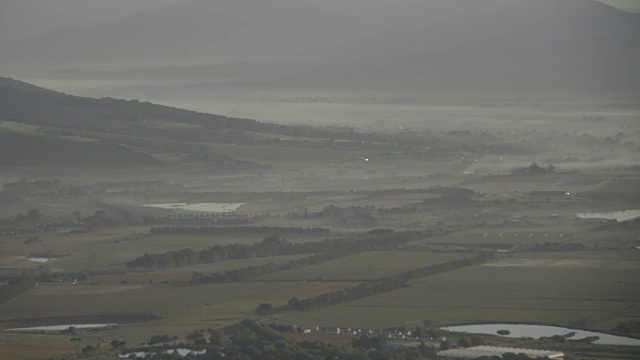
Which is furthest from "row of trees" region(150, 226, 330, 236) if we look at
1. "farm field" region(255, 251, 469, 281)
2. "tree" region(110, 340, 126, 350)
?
"tree" region(110, 340, 126, 350)

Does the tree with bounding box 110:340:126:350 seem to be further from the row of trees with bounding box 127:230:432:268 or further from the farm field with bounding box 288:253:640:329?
the row of trees with bounding box 127:230:432:268

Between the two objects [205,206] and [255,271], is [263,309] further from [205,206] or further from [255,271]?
[205,206]

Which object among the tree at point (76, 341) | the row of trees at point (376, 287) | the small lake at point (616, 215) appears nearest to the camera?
the tree at point (76, 341)

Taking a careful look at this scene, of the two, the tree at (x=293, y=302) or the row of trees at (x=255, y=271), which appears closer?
the tree at (x=293, y=302)

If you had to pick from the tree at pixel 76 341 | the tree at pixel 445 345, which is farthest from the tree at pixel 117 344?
the tree at pixel 445 345

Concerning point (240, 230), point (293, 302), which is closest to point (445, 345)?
point (293, 302)

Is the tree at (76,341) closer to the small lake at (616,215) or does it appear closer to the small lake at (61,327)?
the small lake at (61,327)
